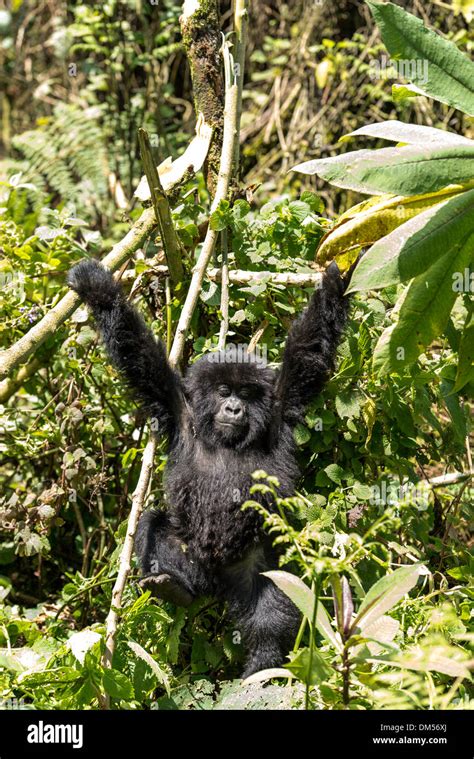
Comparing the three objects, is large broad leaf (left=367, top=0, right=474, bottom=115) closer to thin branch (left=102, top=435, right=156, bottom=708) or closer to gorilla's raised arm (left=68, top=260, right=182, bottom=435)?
gorilla's raised arm (left=68, top=260, right=182, bottom=435)

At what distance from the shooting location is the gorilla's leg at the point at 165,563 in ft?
12.5

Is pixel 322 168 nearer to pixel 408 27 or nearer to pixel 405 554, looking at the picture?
pixel 408 27

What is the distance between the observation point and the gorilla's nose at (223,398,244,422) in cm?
391

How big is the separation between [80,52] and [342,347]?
653 centimetres

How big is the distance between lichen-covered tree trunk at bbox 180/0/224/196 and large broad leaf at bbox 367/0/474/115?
1620mm

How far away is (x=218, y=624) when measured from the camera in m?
4.13

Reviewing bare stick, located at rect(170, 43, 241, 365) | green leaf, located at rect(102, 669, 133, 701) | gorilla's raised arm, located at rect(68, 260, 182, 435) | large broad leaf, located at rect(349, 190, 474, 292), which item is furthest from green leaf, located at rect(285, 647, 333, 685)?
bare stick, located at rect(170, 43, 241, 365)

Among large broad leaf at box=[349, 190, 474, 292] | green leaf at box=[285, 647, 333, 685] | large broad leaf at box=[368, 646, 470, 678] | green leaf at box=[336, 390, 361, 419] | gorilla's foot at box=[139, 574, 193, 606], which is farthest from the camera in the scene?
green leaf at box=[336, 390, 361, 419]

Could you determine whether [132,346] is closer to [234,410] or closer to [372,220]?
[234,410]

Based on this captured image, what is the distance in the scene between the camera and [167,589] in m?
3.80

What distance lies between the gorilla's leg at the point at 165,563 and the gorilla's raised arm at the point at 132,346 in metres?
0.45

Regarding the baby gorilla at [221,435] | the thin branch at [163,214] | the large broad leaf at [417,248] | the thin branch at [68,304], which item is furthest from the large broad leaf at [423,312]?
the thin branch at [68,304]

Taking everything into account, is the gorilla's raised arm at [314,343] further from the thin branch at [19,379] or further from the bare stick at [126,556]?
the thin branch at [19,379]

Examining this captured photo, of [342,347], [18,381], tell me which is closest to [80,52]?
[18,381]
